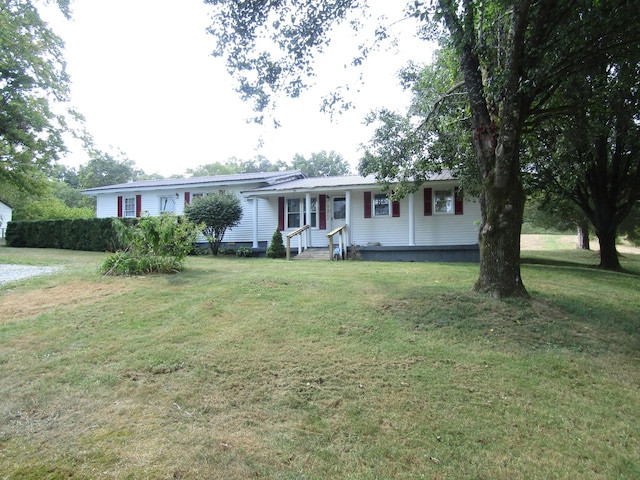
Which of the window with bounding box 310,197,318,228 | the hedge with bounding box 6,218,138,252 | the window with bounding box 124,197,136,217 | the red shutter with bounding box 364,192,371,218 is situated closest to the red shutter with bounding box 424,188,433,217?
the red shutter with bounding box 364,192,371,218

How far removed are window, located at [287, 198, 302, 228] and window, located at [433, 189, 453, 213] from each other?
588 cm

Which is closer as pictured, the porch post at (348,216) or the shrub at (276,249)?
the porch post at (348,216)

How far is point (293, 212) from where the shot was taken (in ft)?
56.3

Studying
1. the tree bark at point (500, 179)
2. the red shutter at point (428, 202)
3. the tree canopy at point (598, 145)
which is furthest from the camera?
the red shutter at point (428, 202)

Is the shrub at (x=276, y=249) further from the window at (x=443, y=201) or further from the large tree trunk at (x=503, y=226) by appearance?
the large tree trunk at (x=503, y=226)

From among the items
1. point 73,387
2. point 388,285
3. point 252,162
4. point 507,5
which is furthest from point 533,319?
point 252,162

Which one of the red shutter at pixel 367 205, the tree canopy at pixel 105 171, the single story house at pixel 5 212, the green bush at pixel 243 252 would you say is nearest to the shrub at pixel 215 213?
the green bush at pixel 243 252

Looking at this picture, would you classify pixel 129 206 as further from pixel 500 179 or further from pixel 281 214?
pixel 500 179

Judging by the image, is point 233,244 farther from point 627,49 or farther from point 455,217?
point 627,49

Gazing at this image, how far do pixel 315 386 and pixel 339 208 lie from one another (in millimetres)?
13287

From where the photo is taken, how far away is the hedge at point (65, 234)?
16094 mm

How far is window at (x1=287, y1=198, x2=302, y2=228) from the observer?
56.1 ft

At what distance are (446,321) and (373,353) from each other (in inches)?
63.1

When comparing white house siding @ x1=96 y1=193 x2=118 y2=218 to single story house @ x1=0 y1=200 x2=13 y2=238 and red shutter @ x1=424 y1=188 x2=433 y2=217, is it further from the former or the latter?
single story house @ x1=0 y1=200 x2=13 y2=238
